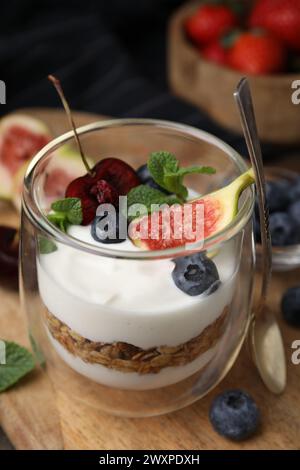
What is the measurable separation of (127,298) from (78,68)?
4.61ft

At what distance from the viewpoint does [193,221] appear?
1.18 metres

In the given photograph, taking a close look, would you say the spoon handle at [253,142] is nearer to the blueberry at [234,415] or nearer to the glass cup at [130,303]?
the glass cup at [130,303]

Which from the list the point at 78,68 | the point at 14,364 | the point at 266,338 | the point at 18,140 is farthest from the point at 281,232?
the point at 78,68

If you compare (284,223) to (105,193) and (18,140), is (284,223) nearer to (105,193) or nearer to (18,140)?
(105,193)

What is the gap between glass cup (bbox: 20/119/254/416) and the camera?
3.65ft

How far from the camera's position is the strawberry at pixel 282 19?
7.39ft

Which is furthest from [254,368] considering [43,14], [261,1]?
[43,14]

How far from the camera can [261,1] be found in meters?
2.34

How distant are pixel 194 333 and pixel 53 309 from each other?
230 mm

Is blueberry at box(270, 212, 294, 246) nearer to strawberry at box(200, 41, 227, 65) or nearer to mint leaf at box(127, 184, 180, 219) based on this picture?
mint leaf at box(127, 184, 180, 219)

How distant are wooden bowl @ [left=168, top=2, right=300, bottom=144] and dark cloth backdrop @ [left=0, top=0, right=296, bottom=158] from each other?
0.18 ft

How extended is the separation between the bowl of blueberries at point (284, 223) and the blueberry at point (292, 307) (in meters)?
0.08

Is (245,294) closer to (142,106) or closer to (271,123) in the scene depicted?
(271,123)

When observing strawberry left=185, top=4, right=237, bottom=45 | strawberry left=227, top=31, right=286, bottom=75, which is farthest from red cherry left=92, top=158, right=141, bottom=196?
strawberry left=185, top=4, right=237, bottom=45
